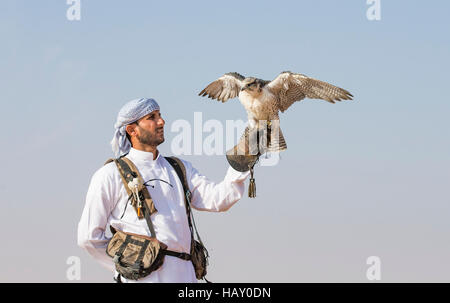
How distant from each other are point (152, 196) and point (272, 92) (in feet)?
7.15

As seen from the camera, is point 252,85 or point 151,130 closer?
point 151,130

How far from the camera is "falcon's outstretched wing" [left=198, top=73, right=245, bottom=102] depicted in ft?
19.8

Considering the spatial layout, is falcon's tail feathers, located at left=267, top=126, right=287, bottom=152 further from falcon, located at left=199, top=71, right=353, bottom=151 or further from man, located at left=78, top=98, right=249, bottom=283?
man, located at left=78, top=98, right=249, bottom=283

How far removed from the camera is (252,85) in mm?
5531

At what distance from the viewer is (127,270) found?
3977 millimetres

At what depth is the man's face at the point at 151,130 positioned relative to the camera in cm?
425

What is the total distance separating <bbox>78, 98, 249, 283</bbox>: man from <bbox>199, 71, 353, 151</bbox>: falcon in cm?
107

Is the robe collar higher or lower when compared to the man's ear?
lower

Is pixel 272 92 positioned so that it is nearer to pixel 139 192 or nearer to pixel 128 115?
pixel 128 115

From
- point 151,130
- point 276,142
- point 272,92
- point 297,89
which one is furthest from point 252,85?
point 151,130

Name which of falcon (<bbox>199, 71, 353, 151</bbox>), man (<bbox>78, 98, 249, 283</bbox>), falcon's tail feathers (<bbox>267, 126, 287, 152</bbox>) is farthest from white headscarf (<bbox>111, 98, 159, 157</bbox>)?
falcon (<bbox>199, 71, 353, 151</bbox>)

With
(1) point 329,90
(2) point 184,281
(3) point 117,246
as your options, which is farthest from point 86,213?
(1) point 329,90

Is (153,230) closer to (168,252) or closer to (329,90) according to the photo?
(168,252)
